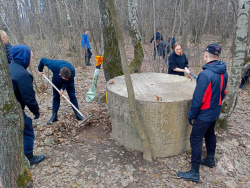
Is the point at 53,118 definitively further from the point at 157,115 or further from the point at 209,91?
the point at 209,91

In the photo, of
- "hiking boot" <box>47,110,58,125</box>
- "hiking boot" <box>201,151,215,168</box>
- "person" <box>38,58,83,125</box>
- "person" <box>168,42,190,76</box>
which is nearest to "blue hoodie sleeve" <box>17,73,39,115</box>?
"person" <box>38,58,83,125</box>

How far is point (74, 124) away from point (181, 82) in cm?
234

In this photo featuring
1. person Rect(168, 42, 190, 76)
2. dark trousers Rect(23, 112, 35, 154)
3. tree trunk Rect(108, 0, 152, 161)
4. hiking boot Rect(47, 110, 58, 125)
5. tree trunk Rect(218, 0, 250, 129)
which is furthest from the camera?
person Rect(168, 42, 190, 76)

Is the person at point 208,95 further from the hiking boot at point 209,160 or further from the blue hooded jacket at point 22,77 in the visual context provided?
the blue hooded jacket at point 22,77

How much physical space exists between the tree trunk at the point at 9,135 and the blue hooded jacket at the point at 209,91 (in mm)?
1992

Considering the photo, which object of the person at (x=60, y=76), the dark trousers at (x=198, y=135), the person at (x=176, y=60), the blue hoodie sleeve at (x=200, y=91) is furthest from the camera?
the person at (x=176, y=60)

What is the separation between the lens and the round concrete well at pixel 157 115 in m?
2.94

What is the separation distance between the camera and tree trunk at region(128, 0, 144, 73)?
→ 6562mm

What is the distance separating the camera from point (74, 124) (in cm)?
415

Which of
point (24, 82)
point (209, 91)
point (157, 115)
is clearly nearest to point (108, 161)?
point (157, 115)

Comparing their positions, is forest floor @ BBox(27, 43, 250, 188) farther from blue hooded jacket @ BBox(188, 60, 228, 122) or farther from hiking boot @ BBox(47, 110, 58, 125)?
blue hooded jacket @ BBox(188, 60, 228, 122)

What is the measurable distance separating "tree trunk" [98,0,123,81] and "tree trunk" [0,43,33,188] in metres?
3.30

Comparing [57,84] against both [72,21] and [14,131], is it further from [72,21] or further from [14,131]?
[72,21]

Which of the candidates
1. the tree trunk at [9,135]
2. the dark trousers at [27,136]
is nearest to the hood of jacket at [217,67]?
the tree trunk at [9,135]
